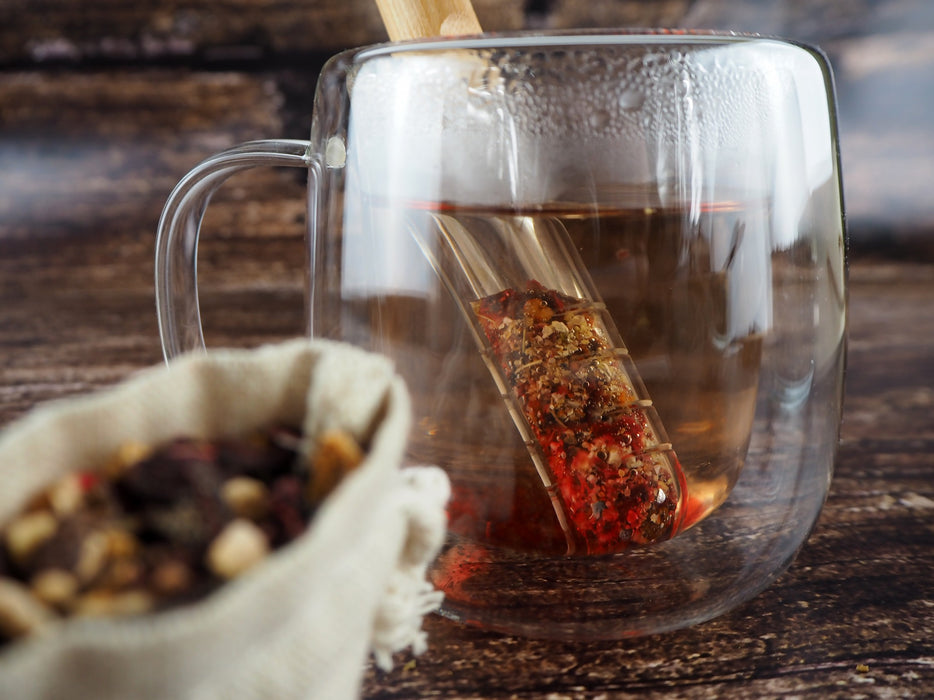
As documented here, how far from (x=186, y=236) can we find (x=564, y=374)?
9.1 inches

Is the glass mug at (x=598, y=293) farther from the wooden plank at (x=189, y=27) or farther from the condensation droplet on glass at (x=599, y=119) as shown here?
the wooden plank at (x=189, y=27)

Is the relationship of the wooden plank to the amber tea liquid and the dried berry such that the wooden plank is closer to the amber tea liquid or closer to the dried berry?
the amber tea liquid

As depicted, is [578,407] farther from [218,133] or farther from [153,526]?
[218,133]

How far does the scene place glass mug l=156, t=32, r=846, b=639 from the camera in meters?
0.39

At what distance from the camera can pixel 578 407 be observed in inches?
15.7

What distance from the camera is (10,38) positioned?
128 centimetres

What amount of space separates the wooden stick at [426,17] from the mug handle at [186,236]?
0.27 feet

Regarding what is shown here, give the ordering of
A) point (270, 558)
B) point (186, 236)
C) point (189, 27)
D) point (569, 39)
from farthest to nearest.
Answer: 1. point (189, 27)
2. point (186, 236)
3. point (569, 39)
4. point (270, 558)

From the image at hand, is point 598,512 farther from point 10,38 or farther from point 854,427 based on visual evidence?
point 10,38

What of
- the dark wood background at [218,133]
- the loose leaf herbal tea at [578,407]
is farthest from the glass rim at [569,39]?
the dark wood background at [218,133]

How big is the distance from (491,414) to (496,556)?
0.28ft

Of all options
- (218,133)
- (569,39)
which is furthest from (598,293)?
(218,133)

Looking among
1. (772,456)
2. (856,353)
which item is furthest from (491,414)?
(856,353)

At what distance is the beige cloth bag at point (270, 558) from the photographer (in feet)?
0.62
